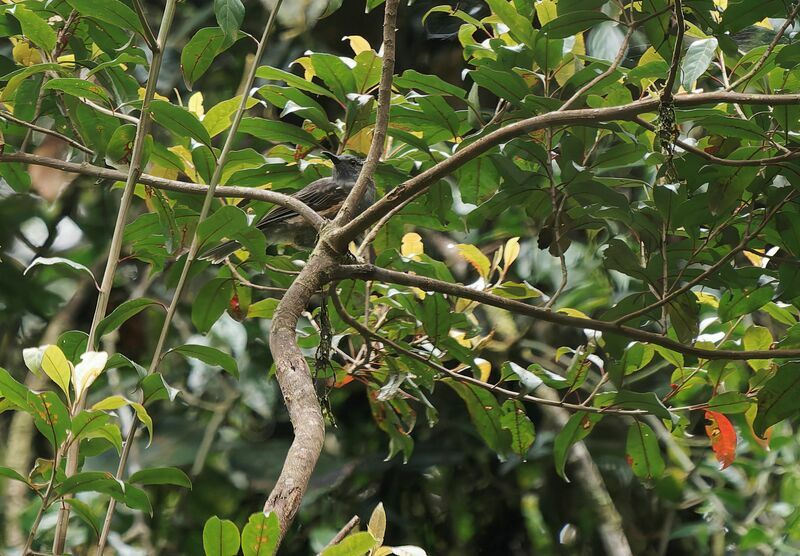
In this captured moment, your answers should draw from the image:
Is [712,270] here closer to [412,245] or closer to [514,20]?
[514,20]

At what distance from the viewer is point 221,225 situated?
4.73ft

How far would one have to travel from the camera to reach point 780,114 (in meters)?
1.53

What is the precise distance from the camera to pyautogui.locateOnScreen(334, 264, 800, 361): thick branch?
56.9 inches

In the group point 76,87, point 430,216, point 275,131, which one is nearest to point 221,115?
point 275,131

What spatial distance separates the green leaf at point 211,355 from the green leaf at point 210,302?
364 mm

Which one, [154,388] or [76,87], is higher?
[76,87]

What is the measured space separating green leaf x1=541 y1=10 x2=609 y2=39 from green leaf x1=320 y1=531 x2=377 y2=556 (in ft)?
3.05

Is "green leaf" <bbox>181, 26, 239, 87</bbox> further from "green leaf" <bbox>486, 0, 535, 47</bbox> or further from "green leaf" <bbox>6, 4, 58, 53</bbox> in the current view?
"green leaf" <bbox>486, 0, 535, 47</bbox>

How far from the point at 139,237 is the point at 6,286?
6.44 feet

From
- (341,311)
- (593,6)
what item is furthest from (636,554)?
(593,6)

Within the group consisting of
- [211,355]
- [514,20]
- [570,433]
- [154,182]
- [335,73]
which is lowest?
[570,433]

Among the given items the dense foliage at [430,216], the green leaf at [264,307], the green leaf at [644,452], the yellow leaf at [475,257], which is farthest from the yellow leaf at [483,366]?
the green leaf at [264,307]

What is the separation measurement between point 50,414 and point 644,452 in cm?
126

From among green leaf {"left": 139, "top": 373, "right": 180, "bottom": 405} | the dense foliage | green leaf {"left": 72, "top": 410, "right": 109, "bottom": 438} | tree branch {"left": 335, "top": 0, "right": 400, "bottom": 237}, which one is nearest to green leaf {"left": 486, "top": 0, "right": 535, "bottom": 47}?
the dense foliage
